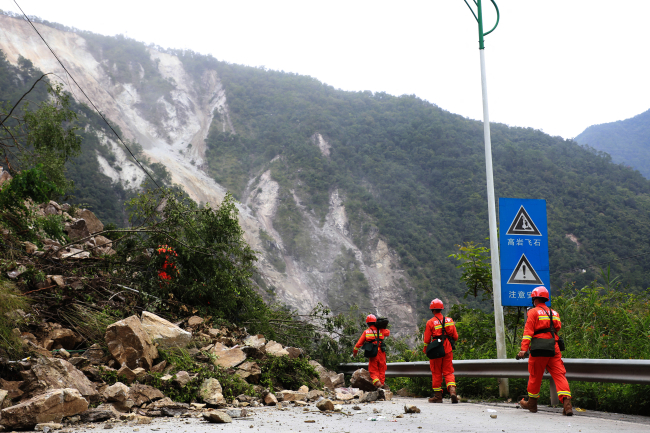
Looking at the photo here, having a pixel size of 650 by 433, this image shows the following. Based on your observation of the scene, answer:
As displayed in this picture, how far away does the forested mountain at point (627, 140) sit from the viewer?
102 meters

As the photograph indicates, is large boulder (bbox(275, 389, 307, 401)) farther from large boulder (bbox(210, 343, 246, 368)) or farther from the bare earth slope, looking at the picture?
the bare earth slope

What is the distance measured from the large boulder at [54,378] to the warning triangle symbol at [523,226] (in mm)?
6203

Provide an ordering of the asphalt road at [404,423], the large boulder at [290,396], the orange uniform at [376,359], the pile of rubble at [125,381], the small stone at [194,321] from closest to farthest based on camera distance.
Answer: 1. the asphalt road at [404,423]
2. the pile of rubble at [125,381]
3. the large boulder at [290,396]
4. the orange uniform at [376,359]
5. the small stone at [194,321]

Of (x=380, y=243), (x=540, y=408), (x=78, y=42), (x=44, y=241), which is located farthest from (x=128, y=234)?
(x=78, y=42)

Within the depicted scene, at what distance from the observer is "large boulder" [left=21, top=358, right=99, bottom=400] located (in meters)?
4.59

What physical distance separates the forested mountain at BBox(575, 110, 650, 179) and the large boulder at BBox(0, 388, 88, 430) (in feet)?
373

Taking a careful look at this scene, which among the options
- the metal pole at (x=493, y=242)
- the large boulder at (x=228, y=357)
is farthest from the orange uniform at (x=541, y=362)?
the large boulder at (x=228, y=357)

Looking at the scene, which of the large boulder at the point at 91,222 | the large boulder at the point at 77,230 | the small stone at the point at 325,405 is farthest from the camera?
the large boulder at the point at 91,222

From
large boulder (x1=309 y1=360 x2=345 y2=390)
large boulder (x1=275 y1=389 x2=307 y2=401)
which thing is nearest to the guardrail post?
large boulder (x1=275 y1=389 x2=307 y2=401)

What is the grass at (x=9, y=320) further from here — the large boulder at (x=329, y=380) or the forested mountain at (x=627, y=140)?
the forested mountain at (x=627, y=140)

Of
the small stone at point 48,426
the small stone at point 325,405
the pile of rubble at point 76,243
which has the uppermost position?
the pile of rubble at point 76,243

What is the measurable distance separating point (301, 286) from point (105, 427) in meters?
49.6

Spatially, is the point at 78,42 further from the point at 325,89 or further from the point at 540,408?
the point at 540,408

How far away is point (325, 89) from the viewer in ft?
347
